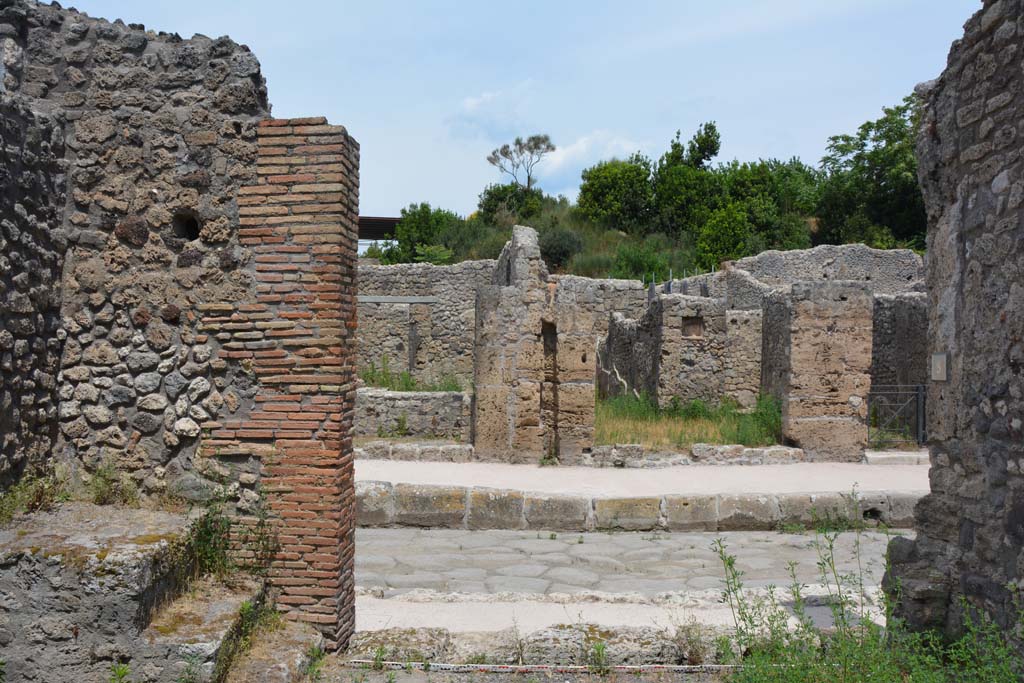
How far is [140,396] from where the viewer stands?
5273mm

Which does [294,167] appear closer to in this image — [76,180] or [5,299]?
[76,180]

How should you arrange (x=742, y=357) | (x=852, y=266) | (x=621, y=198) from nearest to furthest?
(x=742, y=357), (x=852, y=266), (x=621, y=198)

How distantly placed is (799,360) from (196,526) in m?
10.1

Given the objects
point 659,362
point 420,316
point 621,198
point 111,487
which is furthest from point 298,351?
point 621,198

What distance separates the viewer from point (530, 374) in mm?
12156

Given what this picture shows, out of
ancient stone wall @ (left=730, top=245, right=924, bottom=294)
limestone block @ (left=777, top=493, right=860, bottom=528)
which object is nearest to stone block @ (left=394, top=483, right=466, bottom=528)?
limestone block @ (left=777, top=493, right=860, bottom=528)

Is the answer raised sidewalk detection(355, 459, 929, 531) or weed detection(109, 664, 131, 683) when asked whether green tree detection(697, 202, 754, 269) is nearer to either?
raised sidewalk detection(355, 459, 929, 531)

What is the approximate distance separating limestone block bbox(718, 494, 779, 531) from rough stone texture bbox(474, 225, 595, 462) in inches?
125

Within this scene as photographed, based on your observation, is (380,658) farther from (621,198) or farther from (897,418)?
(621,198)

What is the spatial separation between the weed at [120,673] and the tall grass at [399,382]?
41.9 feet

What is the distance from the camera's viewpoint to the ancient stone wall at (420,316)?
22844mm

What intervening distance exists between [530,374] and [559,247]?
2276cm

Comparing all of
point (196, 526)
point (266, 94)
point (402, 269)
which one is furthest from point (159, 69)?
point (402, 269)

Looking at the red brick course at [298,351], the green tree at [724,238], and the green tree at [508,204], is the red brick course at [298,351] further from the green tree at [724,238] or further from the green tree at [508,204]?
the green tree at [508,204]
